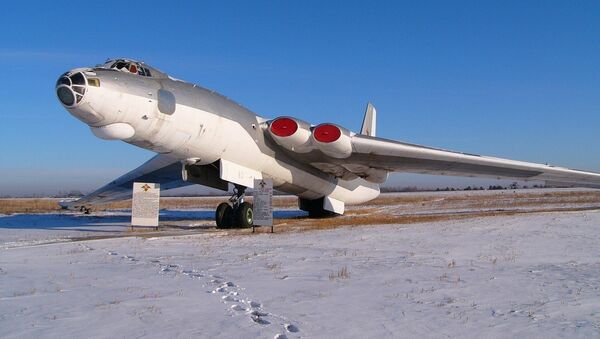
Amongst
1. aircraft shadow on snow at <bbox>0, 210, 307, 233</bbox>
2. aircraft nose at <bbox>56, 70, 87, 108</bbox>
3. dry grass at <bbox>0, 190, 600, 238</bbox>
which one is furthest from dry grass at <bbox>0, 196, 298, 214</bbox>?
aircraft nose at <bbox>56, 70, 87, 108</bbox>

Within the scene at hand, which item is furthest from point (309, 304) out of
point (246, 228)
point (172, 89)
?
point (246, 228)

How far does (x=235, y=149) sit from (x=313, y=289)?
821 cm

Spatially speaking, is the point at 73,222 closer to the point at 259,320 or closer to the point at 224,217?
the point at 224,217

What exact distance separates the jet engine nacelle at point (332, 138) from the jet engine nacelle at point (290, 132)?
28 centimetres

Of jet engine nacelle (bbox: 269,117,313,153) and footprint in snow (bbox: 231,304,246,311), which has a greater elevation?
jet engine nacelle (bbox: 269,117,313,153)

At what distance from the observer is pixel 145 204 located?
13453mm

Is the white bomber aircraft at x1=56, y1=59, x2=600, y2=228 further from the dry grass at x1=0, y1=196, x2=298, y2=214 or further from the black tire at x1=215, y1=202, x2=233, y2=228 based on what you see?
the dry grass at x1=0, y1=196, x2=298, y2=214

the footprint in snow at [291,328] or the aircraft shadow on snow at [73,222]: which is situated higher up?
the footprint in snow at [291,328]

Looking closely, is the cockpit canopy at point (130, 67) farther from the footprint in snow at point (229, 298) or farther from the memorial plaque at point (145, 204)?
the footprint in snow at point (229, 298)

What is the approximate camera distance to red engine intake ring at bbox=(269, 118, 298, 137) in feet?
44.5

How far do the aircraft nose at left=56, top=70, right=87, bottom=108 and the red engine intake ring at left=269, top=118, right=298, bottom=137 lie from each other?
523 centimetres

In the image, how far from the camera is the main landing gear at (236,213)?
1372cm

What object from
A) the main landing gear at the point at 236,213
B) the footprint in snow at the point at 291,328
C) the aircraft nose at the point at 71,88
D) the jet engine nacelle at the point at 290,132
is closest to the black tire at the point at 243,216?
the main landing gear at the point at 236,213

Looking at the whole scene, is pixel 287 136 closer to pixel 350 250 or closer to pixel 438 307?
pixel 350 250
